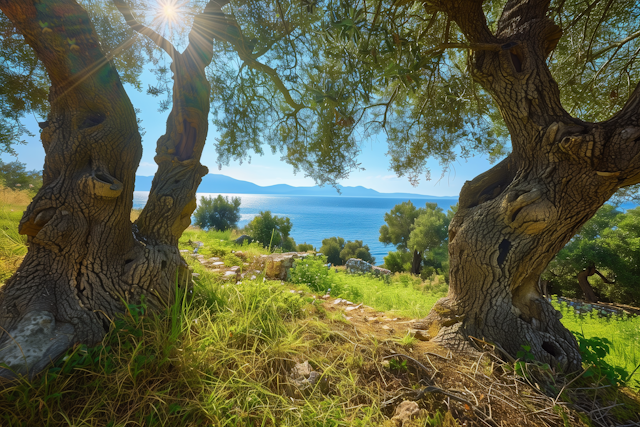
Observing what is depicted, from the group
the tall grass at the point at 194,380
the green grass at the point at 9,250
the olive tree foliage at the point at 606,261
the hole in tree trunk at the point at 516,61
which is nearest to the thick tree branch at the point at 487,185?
the hole in tree trunk at the point at 516,61

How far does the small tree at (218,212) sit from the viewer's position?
921 inches

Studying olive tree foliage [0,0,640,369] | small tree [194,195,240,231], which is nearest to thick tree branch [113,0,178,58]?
olive tree foliage [0,0,640,369]

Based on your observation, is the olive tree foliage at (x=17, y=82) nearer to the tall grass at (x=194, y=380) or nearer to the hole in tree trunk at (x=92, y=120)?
the hole in tree trunk at (x=92, y=120)

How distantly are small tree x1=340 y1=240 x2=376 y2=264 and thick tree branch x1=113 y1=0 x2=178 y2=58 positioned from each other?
92.5ft

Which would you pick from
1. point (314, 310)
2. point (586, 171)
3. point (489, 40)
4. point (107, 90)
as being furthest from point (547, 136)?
point (107, 90)

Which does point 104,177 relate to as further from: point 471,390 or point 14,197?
point 14,197

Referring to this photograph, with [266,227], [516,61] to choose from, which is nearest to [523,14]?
[516,61]

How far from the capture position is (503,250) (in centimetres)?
230

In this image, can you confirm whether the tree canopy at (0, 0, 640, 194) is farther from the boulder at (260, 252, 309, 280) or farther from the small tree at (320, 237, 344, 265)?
the small tree at (320, 237, 344, 265)

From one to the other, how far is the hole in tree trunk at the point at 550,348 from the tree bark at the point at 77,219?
3.29 metres

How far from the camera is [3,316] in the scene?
1613 mm

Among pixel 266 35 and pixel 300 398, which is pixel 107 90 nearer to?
pixel 266 35

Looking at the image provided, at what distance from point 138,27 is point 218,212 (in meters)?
23.2

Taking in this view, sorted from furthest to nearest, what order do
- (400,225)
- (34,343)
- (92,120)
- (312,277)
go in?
1. (400,225)
2. (312,277)
3. (92,120)
4. (34,343)
